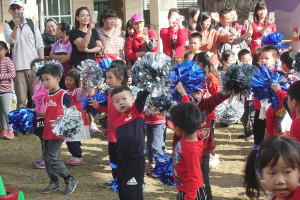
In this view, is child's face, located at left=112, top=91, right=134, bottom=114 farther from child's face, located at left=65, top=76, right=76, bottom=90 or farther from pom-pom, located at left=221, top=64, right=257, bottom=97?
child's face, located at left=65, top=76, right=76, bottom=90

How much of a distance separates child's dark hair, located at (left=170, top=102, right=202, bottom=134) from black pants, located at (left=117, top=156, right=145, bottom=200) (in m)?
0.81

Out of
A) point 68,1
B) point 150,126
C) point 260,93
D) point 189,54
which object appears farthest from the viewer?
point 68,1

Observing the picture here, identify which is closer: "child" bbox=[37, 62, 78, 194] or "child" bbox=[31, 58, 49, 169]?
"child" bbox=[37, 62, 78, 194]

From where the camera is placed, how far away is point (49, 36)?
350 inches

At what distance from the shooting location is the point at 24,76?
27.6 ft

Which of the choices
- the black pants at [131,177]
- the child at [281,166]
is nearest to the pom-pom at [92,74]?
the black pants at [131,177]

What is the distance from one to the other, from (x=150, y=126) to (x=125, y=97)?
1504mm

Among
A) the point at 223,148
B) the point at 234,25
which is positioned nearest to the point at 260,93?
the point at 223,148

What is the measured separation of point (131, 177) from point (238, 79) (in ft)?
4.21

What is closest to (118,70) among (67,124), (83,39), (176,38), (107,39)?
(67,124)

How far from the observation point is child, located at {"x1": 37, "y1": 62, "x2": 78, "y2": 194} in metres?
5.38

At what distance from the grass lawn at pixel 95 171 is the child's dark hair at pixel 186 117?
1.58m

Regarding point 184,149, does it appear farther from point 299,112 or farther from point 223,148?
point 223,148

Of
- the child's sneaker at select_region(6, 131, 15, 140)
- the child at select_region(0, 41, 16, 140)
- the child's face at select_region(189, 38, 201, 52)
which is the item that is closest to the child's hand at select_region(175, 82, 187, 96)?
the child's face at select_region(189, 38, 201, 52)
